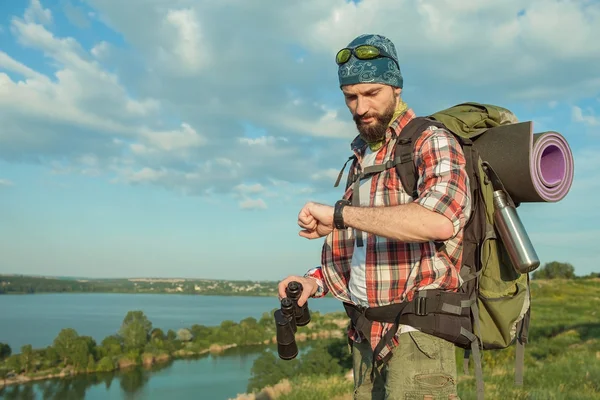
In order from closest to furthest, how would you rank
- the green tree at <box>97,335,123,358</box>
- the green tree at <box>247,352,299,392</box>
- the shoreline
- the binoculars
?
the binoculars, the green tree at <box>247,352,299,392</box>, the shoreline, the green tree at <box>97,335,123,358</box>

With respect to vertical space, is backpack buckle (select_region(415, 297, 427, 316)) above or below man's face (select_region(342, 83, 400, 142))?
below

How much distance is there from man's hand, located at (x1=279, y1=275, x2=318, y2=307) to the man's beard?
726 millimetres

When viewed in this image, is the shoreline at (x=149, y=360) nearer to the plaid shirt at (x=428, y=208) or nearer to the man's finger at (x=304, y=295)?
the man's finger at (x=304, y=295)

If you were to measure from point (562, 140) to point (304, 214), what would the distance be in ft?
3.50

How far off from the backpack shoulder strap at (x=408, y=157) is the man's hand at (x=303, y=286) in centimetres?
71

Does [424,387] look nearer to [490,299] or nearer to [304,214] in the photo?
[490,299]

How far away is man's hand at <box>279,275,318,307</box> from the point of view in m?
2.33

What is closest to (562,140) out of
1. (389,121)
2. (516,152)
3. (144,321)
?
(516,152)

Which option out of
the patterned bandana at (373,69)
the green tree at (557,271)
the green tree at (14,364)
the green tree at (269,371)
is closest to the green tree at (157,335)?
the green tree at (14,364)

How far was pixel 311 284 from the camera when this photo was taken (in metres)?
2.36

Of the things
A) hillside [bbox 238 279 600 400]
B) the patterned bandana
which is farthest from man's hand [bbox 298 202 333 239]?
hillside [bbox 238 279 600 400]

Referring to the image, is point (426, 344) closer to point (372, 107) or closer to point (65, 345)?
point (372, 107)

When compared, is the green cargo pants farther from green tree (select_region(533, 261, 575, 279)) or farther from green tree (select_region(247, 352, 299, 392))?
green tree (select_region(533, 261, 575, 279))

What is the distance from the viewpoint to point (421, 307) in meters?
1.84
